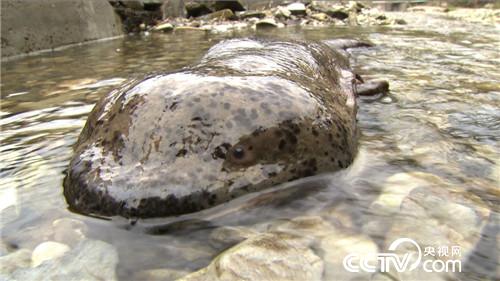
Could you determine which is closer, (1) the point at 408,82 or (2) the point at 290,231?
(2) the point at 290,231

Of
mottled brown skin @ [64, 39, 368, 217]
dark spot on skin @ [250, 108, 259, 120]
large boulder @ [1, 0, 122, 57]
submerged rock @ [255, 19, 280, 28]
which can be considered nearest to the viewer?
mottled brown skin @ [64, 39, 368, 217]

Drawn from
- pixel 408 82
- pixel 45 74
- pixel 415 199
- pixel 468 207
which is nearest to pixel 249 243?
pixel 415 199

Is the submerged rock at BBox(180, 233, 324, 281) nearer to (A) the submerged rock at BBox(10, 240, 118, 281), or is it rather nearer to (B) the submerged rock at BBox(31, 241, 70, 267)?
(A) the submerged rock at BBox(10, 240, 118, 281)

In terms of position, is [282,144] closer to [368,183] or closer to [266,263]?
[368,183]

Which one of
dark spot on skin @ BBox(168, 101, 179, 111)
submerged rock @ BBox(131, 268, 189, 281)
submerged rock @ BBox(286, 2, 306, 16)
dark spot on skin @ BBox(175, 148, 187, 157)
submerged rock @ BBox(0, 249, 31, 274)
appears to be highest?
dark spot on skin @ BBox(168, 101, 179, 111)

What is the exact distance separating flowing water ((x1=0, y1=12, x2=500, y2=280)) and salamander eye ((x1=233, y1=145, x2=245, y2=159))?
0.20 m

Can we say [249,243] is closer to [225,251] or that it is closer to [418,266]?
[225,251]

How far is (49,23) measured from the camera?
758 centimetres

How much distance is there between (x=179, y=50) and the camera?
7.34 meters

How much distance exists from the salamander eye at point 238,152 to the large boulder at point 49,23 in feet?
19.5

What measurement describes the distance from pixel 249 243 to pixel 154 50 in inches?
251

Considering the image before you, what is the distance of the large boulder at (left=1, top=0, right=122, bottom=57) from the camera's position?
6.68m

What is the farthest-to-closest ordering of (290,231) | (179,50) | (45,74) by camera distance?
(179,50) → (45,74) → (290,231)

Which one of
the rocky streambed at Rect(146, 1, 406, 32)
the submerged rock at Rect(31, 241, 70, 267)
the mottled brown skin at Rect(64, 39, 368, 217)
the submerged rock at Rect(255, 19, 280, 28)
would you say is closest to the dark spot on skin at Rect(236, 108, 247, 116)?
the mottled brown skin at Rect(64, 39, 368, 217)
